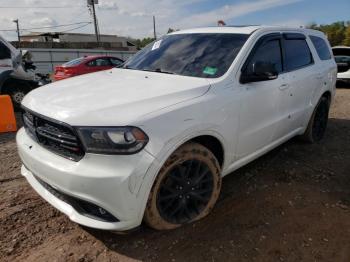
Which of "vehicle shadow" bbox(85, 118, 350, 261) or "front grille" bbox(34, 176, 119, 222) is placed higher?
"front grille" bbox(34, 176, 119, 222)

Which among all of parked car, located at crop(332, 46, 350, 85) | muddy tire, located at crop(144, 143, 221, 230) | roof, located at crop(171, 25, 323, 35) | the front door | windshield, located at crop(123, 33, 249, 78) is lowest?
parked car, located at crop(332, 46, 350, 85)

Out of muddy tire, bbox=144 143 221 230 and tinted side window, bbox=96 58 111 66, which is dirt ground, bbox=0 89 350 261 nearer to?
muddy tire, bbox=144 143 221 230

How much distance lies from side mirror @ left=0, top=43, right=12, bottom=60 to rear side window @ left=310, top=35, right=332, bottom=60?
23.7 ft

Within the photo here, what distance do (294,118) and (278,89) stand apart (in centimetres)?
78

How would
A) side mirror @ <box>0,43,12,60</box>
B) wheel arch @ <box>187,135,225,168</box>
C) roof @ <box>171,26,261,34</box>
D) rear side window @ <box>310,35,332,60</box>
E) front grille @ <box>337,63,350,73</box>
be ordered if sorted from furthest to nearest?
front grille @ <box>337,63,350,73</box> < side mirror @ <box>0,43,12,60</box> < rear side window @ <box>310,35,332,60</box> < roof @ <box>171,26,261,34</box> < wheel arch @ <box>187,135,225,168</box>

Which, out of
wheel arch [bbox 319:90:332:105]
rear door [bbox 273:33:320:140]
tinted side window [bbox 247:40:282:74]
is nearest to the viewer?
tinted side window [bbox 247:40:282:74]

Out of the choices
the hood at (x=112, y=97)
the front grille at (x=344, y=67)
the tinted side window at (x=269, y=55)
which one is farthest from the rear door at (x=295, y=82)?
the front grille at (x=344, y=67)

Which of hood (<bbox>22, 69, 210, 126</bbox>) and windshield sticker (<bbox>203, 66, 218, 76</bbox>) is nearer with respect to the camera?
hood (<bbox>22, 69, 210, 126</bbox>)

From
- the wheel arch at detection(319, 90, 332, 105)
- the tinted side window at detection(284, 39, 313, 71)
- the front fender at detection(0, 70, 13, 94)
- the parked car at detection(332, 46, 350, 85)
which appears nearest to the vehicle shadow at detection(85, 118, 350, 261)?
the wheel arch at detection(319, 90, 332, 105)

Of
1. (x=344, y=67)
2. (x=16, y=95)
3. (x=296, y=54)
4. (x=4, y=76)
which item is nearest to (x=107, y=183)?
(x=296, y=54)

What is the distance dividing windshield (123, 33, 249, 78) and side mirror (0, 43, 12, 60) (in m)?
5.75

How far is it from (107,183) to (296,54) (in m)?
3.41

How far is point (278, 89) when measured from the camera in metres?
3.95

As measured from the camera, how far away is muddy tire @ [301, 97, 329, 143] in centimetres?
532
